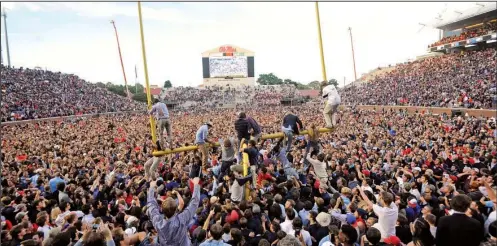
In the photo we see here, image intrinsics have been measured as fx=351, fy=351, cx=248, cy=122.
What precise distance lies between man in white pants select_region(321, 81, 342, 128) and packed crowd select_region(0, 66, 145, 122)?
29339mm

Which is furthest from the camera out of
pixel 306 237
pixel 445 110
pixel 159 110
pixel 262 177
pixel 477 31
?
pixel 477 31

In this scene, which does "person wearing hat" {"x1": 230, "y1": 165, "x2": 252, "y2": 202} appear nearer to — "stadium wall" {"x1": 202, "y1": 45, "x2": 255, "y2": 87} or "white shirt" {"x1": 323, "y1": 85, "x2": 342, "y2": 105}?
"white shirt" {"x1": 323, "y1": 85, "x2": 342, "y2": 105}

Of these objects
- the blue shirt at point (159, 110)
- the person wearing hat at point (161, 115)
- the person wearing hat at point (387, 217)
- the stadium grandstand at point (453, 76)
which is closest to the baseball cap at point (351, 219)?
the person wearing hat at point (387, 217)

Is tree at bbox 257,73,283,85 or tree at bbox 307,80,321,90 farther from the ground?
tree at bbox 257,73,283,85

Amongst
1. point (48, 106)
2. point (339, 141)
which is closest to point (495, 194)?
point (339, 141)

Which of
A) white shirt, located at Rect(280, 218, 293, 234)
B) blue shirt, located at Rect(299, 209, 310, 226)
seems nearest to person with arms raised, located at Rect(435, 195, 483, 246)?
white shirt, located at Rect(280, 218, 293, 234)

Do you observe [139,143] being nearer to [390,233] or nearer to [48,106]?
[390,233]

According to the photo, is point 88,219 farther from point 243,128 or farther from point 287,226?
point 243,128

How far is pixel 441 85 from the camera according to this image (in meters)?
34.7

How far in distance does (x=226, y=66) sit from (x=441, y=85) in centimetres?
4170

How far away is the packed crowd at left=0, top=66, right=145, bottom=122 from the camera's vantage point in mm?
32500

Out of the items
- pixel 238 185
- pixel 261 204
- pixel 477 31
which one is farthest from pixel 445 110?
pixel 261 204

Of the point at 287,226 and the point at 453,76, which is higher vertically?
the point at 453,76

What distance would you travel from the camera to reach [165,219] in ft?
13.5
